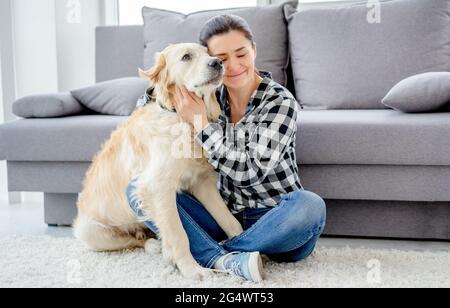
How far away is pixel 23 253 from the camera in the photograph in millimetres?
1962

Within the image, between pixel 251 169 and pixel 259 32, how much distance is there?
1.32 meters

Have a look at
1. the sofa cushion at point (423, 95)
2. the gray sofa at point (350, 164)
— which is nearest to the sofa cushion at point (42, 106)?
the gray sofa at point (350, 164)

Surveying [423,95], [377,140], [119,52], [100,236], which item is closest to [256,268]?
[100,236]

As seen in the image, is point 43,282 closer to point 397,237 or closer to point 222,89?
point 222,89

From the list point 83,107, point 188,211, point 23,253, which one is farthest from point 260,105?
point 83,107

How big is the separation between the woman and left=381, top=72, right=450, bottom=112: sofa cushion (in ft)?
2.22

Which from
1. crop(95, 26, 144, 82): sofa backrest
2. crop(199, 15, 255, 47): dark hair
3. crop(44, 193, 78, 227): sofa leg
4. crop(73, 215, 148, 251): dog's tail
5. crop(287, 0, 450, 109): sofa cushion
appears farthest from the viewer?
crop(95, 26, 144, 82): sofa backrest

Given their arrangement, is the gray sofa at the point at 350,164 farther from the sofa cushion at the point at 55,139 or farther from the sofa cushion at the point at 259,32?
the sofa cushion at the point at 259,32

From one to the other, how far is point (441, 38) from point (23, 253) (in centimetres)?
223

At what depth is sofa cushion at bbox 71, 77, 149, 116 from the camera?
2469 mm

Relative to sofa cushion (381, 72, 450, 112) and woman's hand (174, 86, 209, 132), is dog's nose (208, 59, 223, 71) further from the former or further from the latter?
sofa cushion (381, 72, 450, 112)

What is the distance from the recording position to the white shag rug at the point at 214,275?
1.58m

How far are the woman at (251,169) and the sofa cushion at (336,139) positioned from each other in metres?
0.33

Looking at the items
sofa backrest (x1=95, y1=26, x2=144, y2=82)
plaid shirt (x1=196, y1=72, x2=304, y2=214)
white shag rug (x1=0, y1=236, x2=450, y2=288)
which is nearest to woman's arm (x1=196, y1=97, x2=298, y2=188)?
plaid shirt (x1=196, y1=72, x2=304, y2=214)
